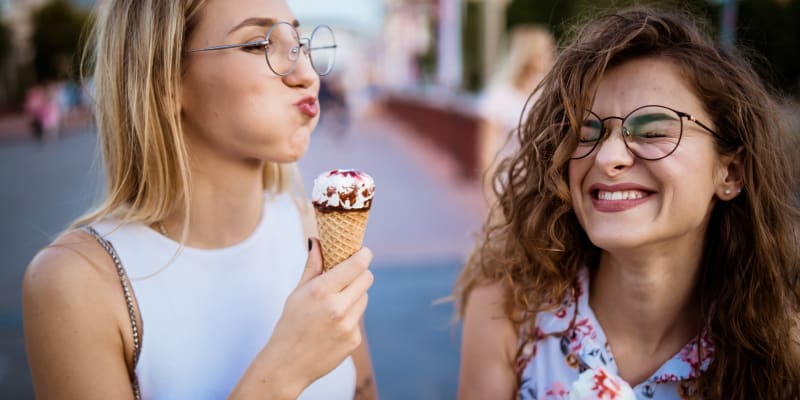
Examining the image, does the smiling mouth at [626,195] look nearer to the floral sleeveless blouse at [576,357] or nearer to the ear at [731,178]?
the ear at [731,178]

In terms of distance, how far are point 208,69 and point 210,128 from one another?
0.18 metres

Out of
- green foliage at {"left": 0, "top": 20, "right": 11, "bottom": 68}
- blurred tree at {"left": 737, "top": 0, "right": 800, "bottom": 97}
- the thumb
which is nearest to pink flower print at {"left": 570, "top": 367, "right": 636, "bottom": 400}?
the thumb

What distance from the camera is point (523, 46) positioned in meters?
7.19

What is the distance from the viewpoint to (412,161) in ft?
50.4

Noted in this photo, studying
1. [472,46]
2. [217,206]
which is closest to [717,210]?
[217,206]

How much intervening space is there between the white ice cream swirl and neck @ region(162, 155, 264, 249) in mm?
363

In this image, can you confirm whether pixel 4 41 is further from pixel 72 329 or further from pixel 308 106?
pixel 72 329

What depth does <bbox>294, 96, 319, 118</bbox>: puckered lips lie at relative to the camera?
6.18 feet

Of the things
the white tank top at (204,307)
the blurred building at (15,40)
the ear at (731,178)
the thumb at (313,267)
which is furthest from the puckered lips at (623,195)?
the blurred building at (15,40)

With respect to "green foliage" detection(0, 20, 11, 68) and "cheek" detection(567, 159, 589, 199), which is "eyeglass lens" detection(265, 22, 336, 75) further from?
"green foliage" detection(0, 20, 11, 68)

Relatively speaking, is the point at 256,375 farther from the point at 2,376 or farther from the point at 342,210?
the point at 2,376

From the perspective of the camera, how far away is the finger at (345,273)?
1.56 metres

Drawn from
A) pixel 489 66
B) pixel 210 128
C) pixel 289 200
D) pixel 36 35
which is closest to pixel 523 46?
pixel 289 200

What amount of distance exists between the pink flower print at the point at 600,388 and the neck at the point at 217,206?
1145 millimetres
